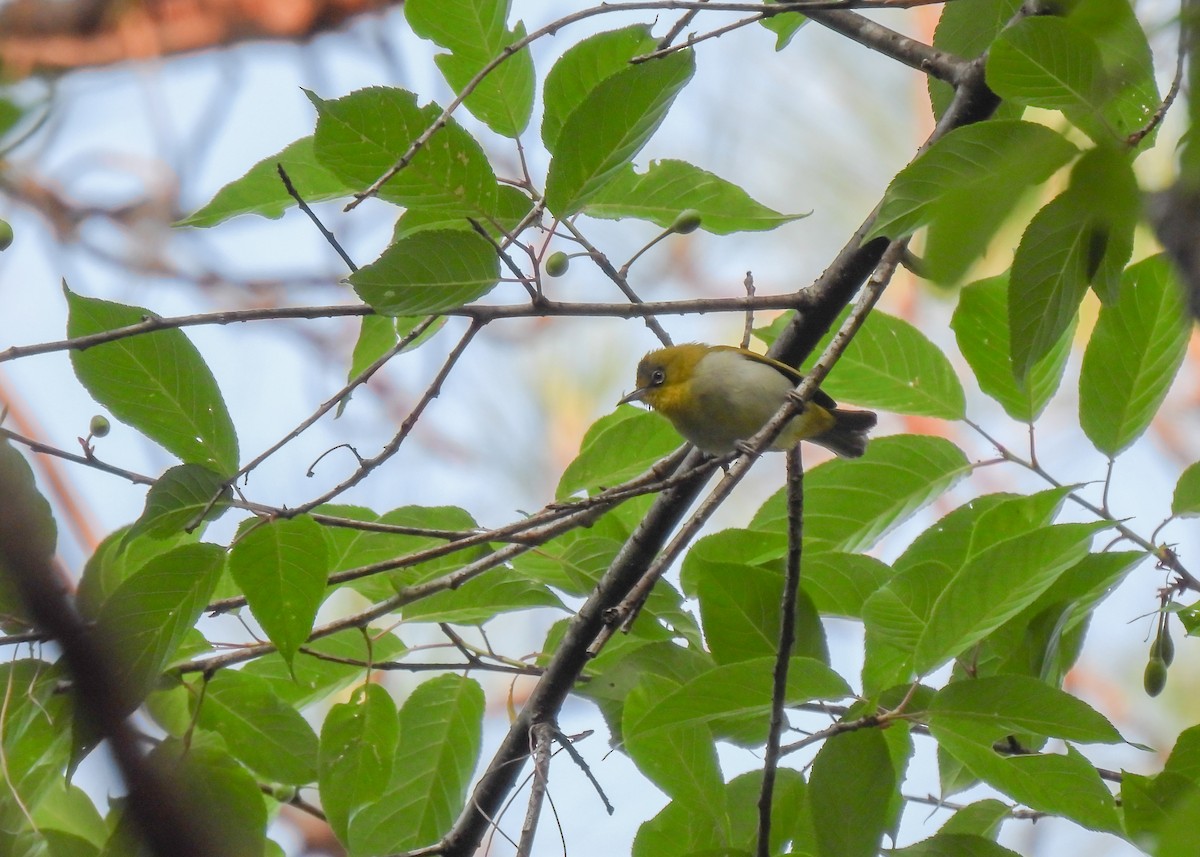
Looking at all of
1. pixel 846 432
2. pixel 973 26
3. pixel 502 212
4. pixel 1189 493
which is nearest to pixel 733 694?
pixel 502 212

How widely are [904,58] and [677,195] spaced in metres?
0.71

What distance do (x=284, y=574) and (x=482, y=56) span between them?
3.52 feet

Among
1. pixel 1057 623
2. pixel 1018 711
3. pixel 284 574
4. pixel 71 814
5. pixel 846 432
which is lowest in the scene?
pixel 1018 711

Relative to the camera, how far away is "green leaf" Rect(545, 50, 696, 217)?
195 cm

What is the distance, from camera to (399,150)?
1.99 meters

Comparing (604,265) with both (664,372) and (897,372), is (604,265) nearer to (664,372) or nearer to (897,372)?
(897,372)

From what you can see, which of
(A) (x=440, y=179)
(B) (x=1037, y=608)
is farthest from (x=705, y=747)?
(A) (x=440, y=179)

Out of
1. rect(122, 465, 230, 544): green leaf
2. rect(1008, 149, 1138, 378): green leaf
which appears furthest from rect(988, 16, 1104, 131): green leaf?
rect(122, 465, 230, 544): green leaf

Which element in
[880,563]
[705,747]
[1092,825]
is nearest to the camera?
[1092,825]

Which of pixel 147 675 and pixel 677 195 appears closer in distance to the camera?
pixel 147 675

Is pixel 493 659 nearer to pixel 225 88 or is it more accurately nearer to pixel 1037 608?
pixel 1037 608

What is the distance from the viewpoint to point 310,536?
205 cm

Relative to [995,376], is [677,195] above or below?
above

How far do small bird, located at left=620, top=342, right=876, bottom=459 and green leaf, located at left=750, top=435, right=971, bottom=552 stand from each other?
0.63 meters
